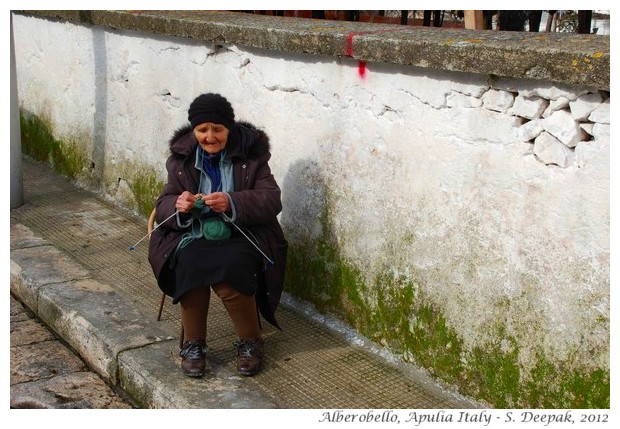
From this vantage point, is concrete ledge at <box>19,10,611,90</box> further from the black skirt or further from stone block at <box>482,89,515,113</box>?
the black skirt

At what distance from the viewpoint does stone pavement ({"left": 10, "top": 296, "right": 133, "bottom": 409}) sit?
451 centimetres

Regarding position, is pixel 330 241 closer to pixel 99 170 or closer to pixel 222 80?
pixel 222 80

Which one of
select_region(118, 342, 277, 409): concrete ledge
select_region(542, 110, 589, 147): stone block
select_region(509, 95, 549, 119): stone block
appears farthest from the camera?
select_region(118, 342, 277, 409): concrete ledge

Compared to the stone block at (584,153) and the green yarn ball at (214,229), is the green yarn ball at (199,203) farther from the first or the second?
the stone block at (584,153)

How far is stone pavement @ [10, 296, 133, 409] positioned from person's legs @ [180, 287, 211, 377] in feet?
1.26

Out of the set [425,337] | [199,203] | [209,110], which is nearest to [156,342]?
[199,203]

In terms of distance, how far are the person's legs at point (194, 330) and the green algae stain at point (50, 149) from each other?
3489 mm

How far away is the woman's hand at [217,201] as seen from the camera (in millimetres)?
4312

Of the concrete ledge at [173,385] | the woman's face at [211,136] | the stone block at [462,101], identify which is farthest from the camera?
the woman's face at [211,136]

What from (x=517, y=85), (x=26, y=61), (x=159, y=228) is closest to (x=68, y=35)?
(x=26, y=61)

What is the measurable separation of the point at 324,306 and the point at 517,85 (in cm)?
183

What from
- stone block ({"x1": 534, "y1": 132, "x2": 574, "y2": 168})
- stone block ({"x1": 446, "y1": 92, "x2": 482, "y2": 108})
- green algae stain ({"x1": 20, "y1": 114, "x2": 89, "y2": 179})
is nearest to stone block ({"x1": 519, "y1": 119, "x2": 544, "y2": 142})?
stone block ({"x1": 534, "y1": 132, "x2": 574, "y2": 168})

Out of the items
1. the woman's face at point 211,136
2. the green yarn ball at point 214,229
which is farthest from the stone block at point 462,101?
the green yarn ball at point 214,229

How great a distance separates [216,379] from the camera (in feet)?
14.4
